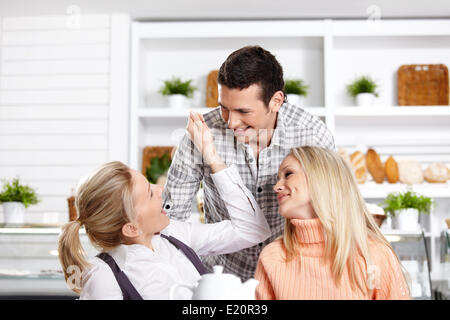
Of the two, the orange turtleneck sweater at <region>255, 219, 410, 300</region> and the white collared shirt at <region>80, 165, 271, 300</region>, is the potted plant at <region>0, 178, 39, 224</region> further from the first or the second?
the orange turtleneck sweater at <region>255, 219, 410, 300</region>

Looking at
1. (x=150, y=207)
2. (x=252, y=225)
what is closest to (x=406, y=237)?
(x=252, y=225)

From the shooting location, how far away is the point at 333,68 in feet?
4.83

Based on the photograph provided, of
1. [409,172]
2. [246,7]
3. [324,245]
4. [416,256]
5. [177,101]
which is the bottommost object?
[416,256]

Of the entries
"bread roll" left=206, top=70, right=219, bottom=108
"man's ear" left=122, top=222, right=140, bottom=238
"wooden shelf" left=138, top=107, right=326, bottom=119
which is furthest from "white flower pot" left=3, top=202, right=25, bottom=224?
"bread roll" left=206, top=70, right=219, bottom=108

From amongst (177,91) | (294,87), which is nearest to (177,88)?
(177,91)

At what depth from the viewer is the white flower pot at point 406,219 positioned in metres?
1.58

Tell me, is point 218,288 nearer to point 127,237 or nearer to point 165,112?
point 127,237

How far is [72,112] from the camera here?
0.96 metres

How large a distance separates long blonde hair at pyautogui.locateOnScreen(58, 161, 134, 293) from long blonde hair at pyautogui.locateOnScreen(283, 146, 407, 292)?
0.21 metres

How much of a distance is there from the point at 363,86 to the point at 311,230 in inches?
53.7

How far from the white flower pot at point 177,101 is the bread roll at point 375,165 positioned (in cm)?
66

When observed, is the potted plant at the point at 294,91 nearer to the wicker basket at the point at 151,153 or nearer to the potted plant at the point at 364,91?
the potted plant at the point at 364,91

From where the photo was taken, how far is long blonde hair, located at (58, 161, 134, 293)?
64 cm
